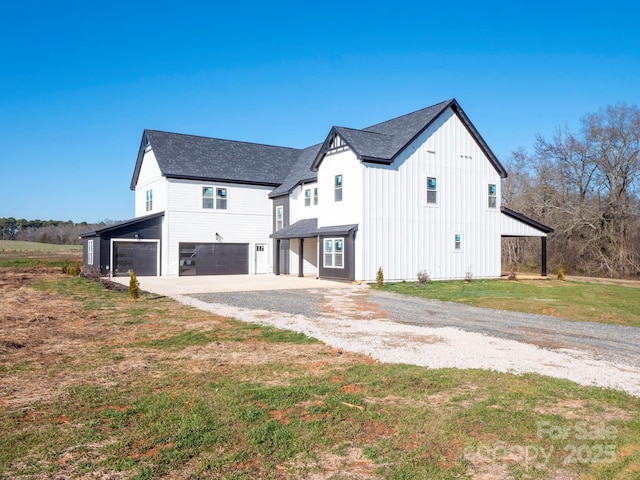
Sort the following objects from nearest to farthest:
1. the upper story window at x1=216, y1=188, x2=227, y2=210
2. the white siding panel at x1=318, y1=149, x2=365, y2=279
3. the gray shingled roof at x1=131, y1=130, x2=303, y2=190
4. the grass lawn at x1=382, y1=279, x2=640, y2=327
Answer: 1. the grass lawn at x1=382, y1=279, x2=640, y2=327
2. the white siding panel at x1=318, y1=149, x2=365, y2=279
3. the gray shingled roof at x1=131, y1=130, x2=303, y2=190
4. the upper story window at x1=216, y1=188, x2=227, y2=210

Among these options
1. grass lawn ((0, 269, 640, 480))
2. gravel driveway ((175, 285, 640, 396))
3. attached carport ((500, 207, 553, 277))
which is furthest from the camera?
attached carport ((500, 207, 553, 277))

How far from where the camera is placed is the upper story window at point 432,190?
1009 inches

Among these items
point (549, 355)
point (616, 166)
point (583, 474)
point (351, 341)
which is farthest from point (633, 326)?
point (616, 166)

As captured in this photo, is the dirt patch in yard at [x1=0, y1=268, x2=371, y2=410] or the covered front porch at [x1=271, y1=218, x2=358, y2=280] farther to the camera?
the covered front porch at [x1=271, y1=218, x2=358, y2=280]

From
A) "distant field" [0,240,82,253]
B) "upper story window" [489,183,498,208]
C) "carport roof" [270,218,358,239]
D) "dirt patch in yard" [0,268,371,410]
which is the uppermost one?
"upper story window" [489,183,498,208]

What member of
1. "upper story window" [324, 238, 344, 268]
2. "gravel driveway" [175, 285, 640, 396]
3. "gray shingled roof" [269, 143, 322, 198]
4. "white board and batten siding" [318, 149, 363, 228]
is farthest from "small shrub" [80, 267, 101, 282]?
"white board and batten siding" [318, 149, 363, 228]

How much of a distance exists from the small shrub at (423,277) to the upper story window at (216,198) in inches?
522

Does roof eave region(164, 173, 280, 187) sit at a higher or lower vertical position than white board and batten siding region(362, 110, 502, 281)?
higher

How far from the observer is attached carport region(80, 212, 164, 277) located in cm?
2831

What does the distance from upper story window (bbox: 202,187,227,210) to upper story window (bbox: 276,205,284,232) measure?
3.39m

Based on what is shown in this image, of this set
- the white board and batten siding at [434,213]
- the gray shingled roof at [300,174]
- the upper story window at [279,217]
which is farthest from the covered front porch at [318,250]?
the gray shingled roof at [300,174]

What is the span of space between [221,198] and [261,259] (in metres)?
4.72

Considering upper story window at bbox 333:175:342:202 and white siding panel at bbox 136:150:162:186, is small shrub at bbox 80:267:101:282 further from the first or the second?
upper story window at bbox 333:175:342:202

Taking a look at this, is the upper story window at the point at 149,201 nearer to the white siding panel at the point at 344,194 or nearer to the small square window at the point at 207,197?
the small square window at the point at 207,197
